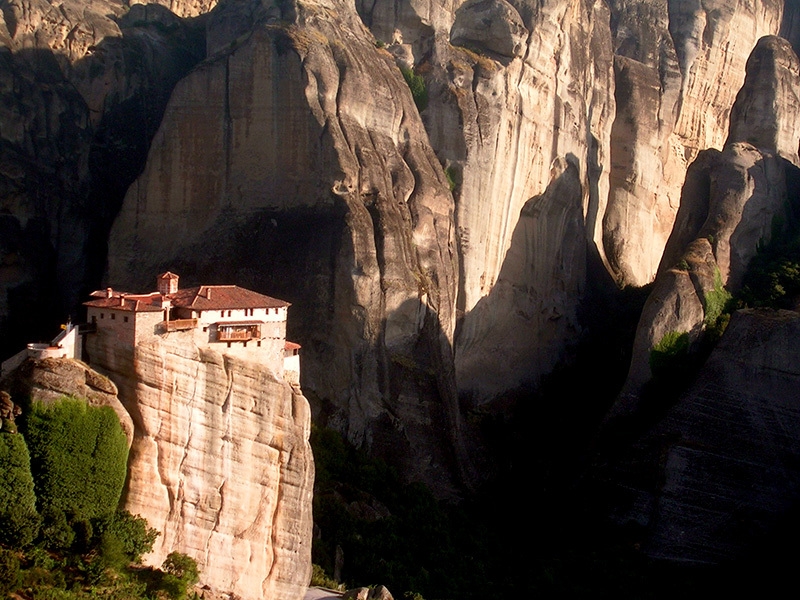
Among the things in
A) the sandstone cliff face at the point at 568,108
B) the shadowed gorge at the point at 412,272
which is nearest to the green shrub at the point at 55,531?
the shadowed gorge at the point at 412,272

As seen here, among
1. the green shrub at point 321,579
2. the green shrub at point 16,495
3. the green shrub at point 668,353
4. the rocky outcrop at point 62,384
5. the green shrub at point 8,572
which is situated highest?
the green shrub at point 668,353

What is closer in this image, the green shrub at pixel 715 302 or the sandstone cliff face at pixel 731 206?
the sandstone cliff face at pixel 731 206

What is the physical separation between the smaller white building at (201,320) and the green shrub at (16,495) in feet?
9.03

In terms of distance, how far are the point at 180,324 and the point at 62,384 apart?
8.86 feet

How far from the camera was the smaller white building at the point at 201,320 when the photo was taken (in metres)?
22.0

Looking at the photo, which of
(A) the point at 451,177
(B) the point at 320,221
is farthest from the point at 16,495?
(A) the point at 451,177

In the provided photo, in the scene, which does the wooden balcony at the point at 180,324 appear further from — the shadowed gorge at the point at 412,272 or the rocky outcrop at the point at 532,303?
the rocky outcrop at the point at 532,303

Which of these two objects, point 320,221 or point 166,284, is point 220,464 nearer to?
point 166,284

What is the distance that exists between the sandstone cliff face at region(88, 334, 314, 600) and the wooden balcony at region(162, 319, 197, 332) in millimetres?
180

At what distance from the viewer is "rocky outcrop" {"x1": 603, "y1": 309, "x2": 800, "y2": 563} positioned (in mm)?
32219

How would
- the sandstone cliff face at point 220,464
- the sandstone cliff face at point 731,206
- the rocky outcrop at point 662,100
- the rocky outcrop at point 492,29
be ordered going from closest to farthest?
1. the sandstone cliff face at point 220,464
2. the sandstone cliff face at point 731,206
3. the rocky outcrop at point 492,29
4. the rocky outcrop at point 662,100

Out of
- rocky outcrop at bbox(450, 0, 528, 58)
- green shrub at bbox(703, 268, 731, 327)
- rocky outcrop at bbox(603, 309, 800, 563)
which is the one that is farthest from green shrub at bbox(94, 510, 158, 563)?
rocky outcrop at bbox(450, 0, 528, 58)

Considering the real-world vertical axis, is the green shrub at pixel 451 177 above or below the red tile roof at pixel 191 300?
above

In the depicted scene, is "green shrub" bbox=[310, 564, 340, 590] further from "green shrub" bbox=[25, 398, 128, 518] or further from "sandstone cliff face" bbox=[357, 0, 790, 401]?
"sandstone cliff face" bbox=[357, 0, 790, 401]
